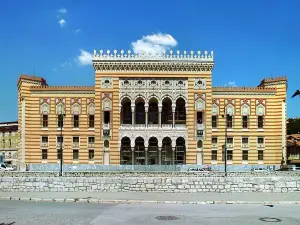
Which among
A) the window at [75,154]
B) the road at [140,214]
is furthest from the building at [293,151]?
the road at [140,214]

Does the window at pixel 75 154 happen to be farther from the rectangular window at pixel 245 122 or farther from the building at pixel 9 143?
the rectangular window at pixel 245 122

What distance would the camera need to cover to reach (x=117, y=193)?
33.5 meters

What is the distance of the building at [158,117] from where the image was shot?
57.0 m

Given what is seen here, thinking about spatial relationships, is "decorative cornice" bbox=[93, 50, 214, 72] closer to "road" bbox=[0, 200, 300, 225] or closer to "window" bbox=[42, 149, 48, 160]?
"window" bbox=[42, 149, 48, 160]

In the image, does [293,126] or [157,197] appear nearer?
[157,197]

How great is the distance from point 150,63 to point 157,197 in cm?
2844

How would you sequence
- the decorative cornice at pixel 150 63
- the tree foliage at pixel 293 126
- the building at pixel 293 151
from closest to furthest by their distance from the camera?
the decorative cornice at pixel 150 63
the building at pixel 293 151
the tree foliage at pixel 293 126

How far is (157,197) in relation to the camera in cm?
3144

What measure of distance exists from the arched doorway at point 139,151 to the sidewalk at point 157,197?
2454 cm

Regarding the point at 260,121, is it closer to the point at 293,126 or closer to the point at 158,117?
the point at 158,117

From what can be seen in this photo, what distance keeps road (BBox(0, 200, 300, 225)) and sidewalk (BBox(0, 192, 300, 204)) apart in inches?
46.3

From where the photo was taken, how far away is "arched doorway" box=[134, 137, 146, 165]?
2287 inches

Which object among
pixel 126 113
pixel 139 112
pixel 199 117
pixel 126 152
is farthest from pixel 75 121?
pixel 199 117

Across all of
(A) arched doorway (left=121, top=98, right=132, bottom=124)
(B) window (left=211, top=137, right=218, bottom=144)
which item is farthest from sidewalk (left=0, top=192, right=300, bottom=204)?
(A) arched doorway (left=121, top=98, right=132, bottom=124)
